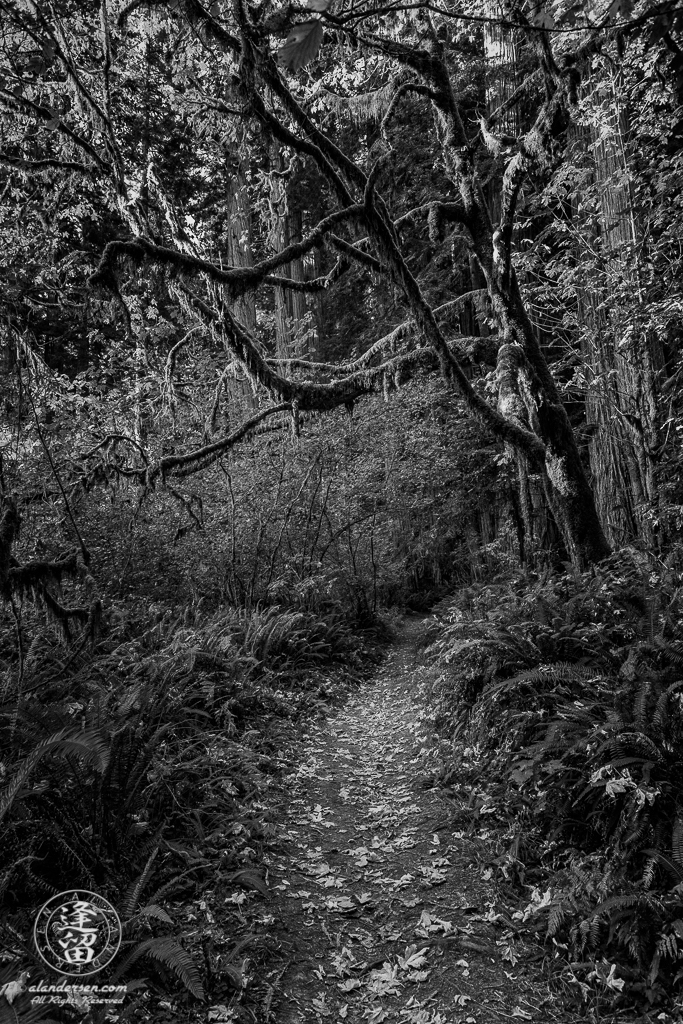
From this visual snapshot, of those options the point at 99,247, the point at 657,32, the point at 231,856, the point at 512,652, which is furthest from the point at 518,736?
the point at 99,247

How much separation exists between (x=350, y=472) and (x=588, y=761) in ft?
Answer: 28.1

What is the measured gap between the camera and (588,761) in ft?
12.5

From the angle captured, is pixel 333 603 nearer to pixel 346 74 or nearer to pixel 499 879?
pixel 499 879

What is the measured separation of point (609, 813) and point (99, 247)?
618 inches

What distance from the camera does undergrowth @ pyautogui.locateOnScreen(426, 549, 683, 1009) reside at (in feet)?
10.1

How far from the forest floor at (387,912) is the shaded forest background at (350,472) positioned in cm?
27

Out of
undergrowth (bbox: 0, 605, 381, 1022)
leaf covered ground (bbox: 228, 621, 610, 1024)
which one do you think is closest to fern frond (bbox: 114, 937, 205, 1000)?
undergrowth (bbox: 0, 605, 381, 1022)

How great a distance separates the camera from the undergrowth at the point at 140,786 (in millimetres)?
2992

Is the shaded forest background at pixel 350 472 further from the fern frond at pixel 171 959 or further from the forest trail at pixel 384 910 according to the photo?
the forest trail at pixel 384 910

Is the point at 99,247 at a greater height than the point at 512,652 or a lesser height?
greater

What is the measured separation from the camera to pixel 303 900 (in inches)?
153

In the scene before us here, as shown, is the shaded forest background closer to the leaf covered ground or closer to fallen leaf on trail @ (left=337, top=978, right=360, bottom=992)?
the leaf covered ground

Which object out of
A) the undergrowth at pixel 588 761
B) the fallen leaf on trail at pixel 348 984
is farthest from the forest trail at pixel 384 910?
the undergrowth at pixel 588 761

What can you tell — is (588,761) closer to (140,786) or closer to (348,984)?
(348,984)
